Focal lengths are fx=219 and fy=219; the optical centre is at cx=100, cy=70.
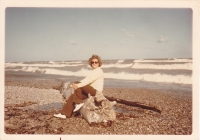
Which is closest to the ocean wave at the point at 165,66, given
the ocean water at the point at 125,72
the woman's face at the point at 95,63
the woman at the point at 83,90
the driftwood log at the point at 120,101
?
the ocean water at the point at 125,72

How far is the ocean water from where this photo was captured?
14.2ft

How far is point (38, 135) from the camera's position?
3842 mm

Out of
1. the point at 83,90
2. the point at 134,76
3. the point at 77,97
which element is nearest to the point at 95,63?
the point at 83,90

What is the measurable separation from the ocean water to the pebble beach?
0.21m

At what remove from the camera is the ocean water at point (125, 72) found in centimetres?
432

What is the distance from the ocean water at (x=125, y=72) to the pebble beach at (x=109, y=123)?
213 millimetres

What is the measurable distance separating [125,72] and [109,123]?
201 centimetres

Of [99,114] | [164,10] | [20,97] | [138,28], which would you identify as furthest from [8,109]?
[164,10]

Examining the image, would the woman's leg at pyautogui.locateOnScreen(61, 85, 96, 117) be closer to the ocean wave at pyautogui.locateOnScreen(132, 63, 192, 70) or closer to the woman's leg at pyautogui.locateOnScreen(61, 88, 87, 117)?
the woman's leg at pyautogui.locateOnScreen(61, 88, 87, 117)

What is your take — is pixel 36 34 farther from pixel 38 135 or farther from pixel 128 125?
pixel 128 125

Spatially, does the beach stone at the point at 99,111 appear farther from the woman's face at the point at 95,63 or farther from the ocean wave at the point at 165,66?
the ocean wave at the point at 165,66

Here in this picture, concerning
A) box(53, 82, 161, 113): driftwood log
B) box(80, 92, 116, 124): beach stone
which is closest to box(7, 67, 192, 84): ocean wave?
box(53, 82, 161, 113): driftwood log

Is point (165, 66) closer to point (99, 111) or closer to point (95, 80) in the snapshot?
point (95, 80)

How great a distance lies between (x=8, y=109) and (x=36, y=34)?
151 cm
